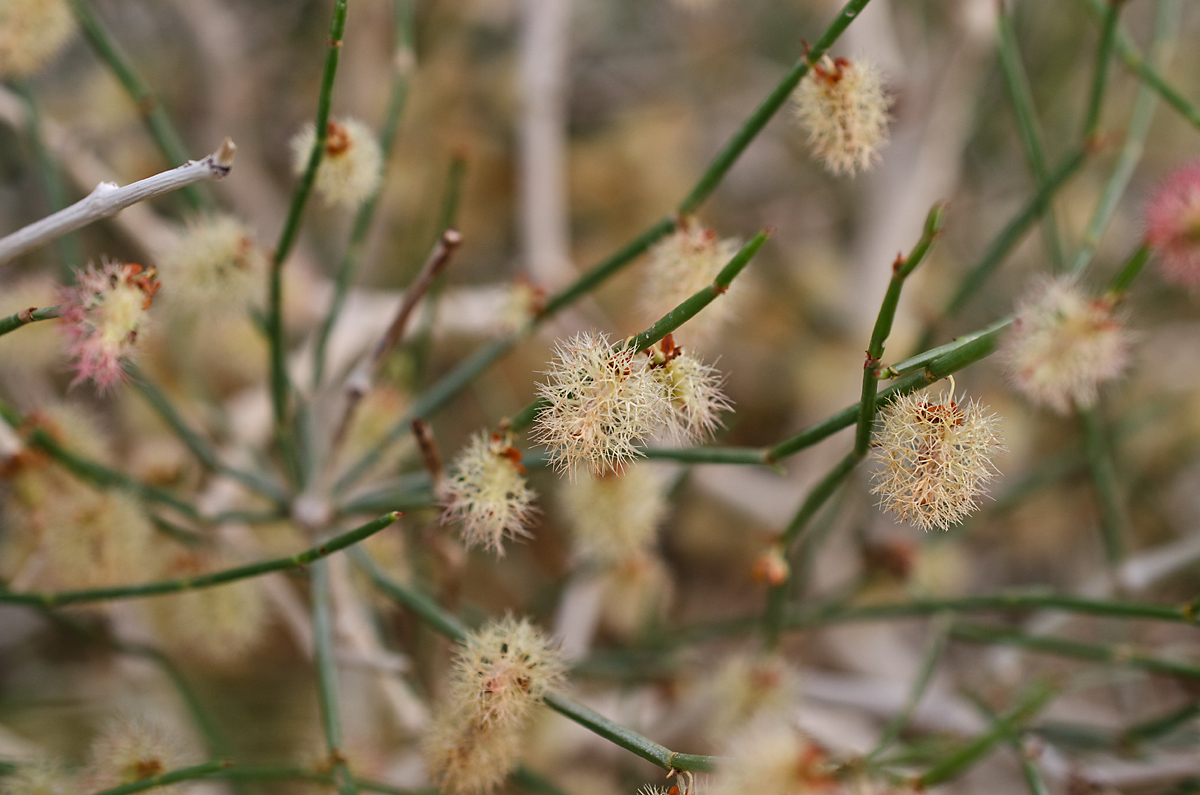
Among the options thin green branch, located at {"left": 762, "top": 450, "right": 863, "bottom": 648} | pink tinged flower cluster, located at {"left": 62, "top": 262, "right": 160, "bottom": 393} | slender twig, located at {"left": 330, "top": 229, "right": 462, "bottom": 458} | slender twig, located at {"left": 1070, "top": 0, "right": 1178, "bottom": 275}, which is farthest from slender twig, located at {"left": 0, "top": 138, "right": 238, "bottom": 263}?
slender twig, located at {"left": 1070, "top": 0, "right": 1178, "bottom": 275}

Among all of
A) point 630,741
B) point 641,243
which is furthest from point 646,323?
point 630,741

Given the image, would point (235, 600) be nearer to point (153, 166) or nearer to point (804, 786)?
point (804, 786)

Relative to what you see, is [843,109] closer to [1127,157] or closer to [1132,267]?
[1132,267]

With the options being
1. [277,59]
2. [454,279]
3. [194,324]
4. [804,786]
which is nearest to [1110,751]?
[804,786]

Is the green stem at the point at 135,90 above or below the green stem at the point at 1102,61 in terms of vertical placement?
below

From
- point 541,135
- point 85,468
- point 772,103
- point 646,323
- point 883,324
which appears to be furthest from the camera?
point 541,135

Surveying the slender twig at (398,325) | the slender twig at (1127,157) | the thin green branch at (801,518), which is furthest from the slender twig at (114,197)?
the slender twig at (1127,157)

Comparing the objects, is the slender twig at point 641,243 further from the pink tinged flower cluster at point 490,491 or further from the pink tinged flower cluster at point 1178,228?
the pink tinged flower cluster at point 1178,228
